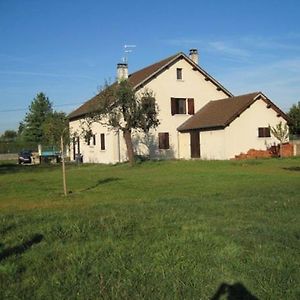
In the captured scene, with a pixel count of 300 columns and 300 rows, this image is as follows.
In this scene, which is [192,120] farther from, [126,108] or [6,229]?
[6,229]

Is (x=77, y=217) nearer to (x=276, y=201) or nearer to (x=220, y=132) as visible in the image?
(x=276, y=201)

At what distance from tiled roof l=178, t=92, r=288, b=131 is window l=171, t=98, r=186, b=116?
1.08 meters

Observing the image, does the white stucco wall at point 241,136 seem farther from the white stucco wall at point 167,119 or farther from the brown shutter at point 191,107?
the brown shutter at point 191,107

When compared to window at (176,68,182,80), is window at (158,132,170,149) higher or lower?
lower

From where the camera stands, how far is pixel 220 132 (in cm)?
3797

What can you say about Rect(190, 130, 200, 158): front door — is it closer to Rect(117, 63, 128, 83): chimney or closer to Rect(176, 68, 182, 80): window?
Rect(176, 68, 182, 80): window

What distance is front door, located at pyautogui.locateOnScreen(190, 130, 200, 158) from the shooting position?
40.4 metres

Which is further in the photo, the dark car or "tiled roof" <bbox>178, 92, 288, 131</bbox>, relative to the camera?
the dark car

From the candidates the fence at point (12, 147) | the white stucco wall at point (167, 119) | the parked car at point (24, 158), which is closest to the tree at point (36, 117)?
the fence at point (12, 147)

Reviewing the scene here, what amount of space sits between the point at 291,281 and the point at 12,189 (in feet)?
45.5

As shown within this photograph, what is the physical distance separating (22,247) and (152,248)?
2071 mm

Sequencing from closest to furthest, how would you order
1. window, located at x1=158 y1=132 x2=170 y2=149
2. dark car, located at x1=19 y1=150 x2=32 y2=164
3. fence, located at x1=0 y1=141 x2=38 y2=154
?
window, located at x1=158 y1=132 x2=170 y2=149 < dark car, located at x1=19 y1=150 x2=32 y2=164 < fence, located at x1=0 y1=141 x2=38 y2=154

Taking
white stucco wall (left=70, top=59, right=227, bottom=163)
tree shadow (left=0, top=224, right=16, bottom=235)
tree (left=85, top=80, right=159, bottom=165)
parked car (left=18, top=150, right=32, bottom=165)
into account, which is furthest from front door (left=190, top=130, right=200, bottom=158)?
tree shadow (left=0, top=224, right=16, bottom=235)

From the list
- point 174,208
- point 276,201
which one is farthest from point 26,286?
point 276,201
